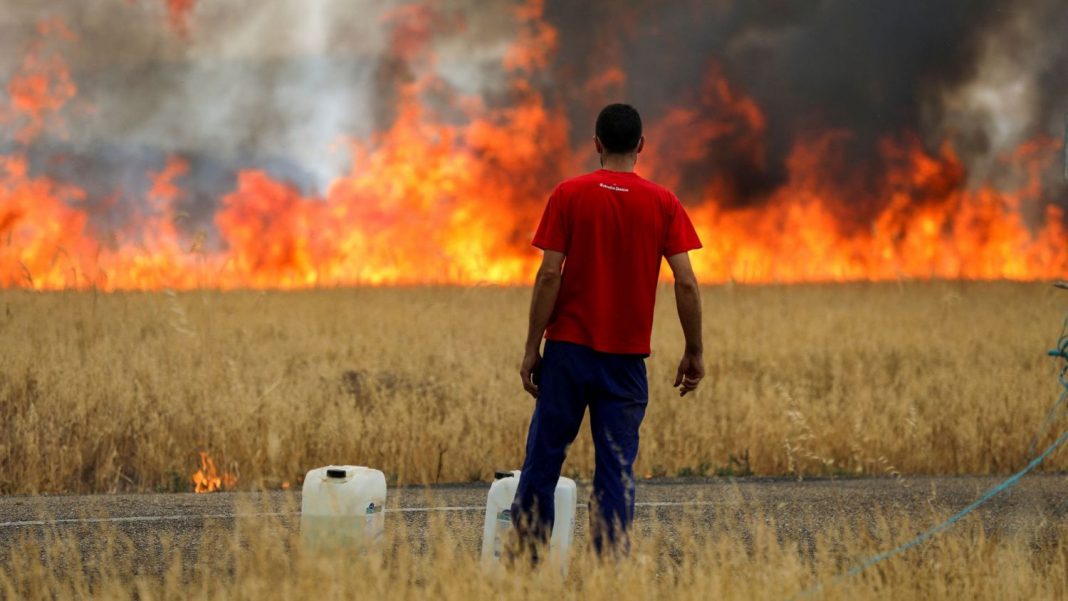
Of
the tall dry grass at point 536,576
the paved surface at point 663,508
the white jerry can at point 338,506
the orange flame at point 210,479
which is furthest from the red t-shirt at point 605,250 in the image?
the orange flame at point 210,479

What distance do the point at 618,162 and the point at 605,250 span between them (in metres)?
0.44

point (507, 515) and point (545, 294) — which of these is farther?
point (507, 515)

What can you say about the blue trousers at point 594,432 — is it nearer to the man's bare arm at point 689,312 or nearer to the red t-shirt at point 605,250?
the red t-shirt at point 605,250

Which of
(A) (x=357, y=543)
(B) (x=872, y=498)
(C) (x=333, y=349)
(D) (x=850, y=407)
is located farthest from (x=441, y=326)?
(A) (x=357, y=543)

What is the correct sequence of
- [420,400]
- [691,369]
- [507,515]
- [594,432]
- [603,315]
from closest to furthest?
[603,315] < [594,432] < [691,369] < [507,515] < [420,400]

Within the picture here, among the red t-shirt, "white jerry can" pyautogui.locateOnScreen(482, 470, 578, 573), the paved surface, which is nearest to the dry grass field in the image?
the paved surface

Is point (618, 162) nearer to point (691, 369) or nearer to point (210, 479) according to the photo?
point (691, 369)

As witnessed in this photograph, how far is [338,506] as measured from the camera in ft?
23.6

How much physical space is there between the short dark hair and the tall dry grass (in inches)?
77.4

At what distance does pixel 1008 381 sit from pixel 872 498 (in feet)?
19.2

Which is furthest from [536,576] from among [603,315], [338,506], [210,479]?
[210,479]

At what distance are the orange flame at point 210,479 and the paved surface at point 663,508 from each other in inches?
34.7

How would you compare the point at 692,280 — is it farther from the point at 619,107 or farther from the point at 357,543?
the point at 357,543

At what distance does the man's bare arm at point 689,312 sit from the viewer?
6645 mm
